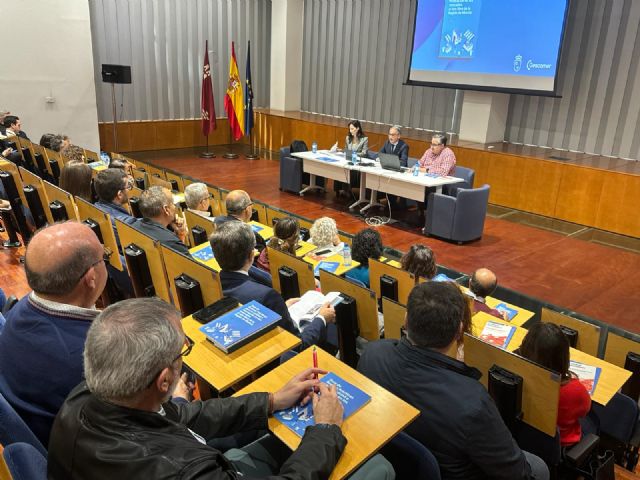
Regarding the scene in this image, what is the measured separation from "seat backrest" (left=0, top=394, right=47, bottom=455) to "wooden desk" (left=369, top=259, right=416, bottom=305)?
226cm

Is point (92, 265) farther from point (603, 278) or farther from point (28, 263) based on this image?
point (603, 278)

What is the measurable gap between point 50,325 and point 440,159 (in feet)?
20.1

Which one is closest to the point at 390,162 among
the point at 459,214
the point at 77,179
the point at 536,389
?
the point at 459,214

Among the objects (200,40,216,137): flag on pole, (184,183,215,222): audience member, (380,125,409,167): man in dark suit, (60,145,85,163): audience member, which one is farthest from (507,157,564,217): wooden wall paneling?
(200,40,216,137): flag on pole

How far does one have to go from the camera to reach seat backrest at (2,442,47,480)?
127cm

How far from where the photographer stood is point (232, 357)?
6.04 ft

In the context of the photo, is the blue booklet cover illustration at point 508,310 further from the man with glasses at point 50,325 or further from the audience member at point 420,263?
the man with glasses at point 50,325

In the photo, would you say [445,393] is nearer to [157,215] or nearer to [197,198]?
[157,215]

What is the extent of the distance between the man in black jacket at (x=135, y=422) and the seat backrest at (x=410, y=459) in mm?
303

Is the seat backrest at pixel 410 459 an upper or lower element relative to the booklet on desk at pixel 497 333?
upper

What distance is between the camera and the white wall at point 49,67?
29.5 feet

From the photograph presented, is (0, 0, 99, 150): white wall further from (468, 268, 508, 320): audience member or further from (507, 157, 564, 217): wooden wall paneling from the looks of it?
(468, 268, 508, 320): audience member

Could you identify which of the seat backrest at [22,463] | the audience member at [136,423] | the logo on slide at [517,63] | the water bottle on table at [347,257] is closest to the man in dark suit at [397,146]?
the logo on slide at [517,63]

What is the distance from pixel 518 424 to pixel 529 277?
3682 mm
